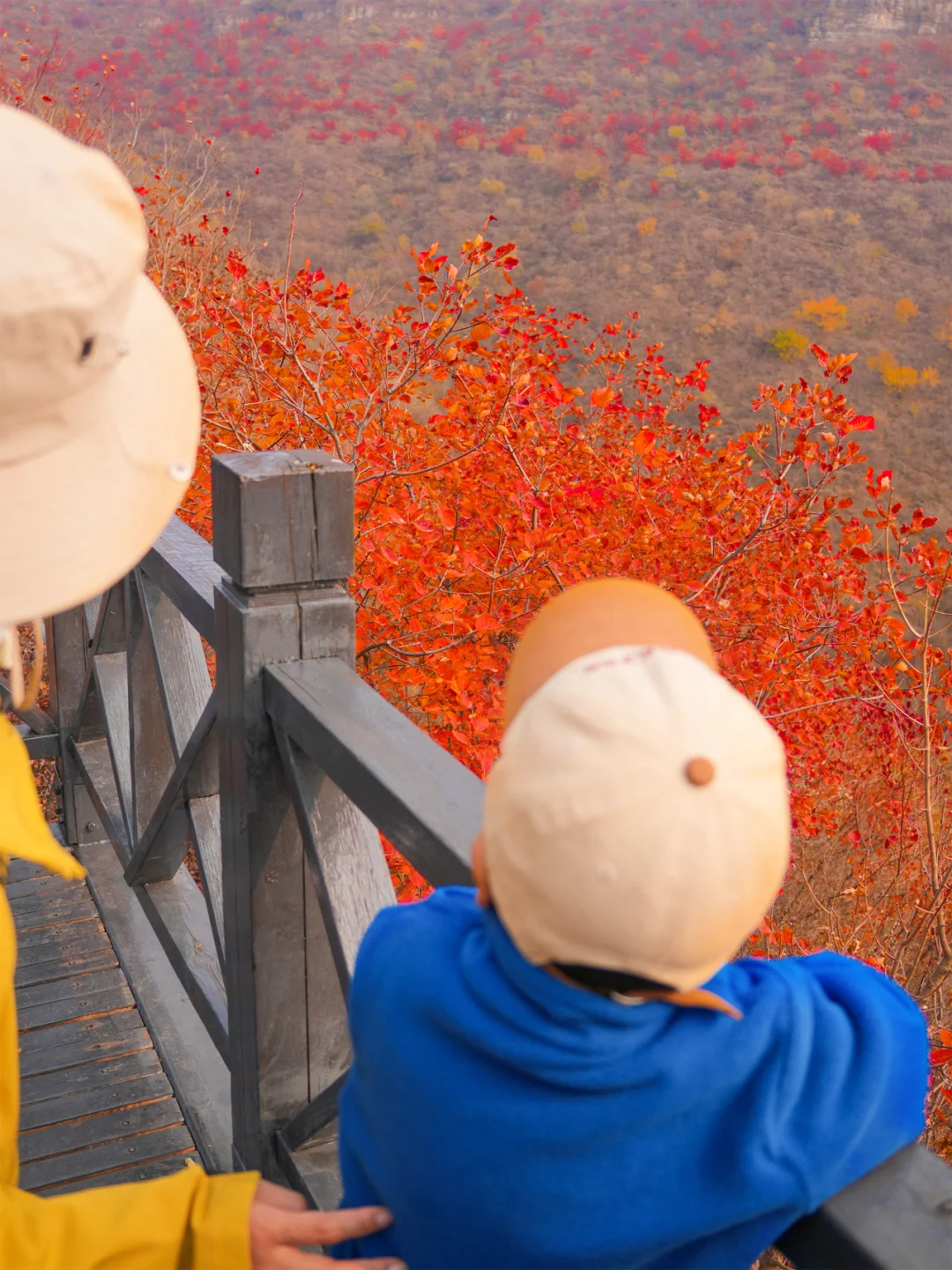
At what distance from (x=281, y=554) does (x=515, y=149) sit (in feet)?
125

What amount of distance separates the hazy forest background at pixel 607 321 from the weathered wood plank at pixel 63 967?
6.51 ft

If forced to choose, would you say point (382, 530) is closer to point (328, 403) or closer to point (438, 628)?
point (438, 628)

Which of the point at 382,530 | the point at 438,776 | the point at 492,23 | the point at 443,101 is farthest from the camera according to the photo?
the point at 492,23

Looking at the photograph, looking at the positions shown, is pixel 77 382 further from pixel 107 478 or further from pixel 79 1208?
pixel 79 1208

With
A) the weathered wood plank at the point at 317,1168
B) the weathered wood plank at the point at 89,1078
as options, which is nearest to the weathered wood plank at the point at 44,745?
the weathered wood plank at the point at 89,1078

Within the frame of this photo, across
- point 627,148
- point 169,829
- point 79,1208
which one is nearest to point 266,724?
point 79,1208

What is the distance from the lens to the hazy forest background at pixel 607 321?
223 inches

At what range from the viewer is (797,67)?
38.9 m

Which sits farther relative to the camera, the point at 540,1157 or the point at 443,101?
the point at 443,101

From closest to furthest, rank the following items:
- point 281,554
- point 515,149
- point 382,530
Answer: point 281,554, point 382,530, point 515,149

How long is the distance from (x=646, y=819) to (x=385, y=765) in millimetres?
639

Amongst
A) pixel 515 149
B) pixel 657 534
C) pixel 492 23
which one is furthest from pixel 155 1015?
pixel 492 23

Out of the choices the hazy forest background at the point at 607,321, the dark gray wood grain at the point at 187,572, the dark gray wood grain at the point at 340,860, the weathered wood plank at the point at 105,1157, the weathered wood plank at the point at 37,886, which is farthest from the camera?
the hazy forest background at the point at 607,321

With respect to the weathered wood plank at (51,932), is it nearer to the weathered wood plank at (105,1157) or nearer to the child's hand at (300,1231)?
the weathered wood plank at (105,1157)
